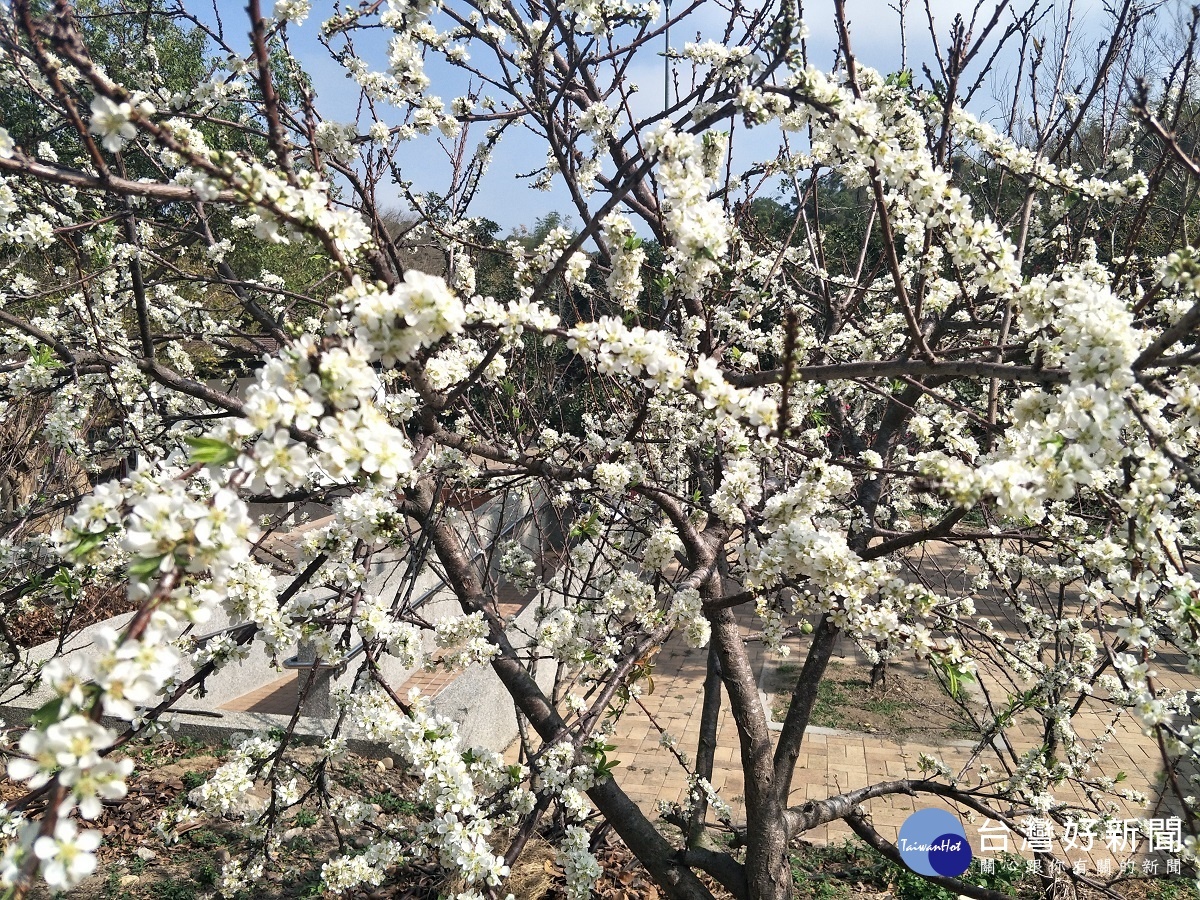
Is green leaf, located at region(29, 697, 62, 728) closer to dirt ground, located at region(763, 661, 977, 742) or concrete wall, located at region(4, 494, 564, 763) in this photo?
concrete wall, located at region(4, 494, 564, 763)

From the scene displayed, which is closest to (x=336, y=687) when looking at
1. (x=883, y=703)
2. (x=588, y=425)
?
(x=588, y=425)

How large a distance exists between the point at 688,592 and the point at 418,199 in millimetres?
2568

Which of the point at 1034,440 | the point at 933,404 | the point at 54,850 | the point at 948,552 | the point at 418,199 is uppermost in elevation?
the point at 948,552

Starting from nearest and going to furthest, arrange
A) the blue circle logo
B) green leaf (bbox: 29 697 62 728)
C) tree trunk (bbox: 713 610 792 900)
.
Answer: green leaf (bbox: 29 697 62 728) < tree trunk (bbox: 713 610 792 900) < the blue circle logo

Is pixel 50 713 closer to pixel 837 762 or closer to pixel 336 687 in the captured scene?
pixel 336 687

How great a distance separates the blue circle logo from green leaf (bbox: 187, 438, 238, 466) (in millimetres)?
3619

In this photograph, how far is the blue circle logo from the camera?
3.66 meters

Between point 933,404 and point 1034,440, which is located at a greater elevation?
point 933,404

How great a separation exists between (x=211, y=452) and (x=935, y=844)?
3971 millimetres

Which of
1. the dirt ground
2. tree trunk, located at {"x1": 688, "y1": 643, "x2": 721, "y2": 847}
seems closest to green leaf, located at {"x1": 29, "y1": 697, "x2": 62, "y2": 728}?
tree trunk, located at {"x1": 688, "y1": 643, "x2": 721, "y2": 847}

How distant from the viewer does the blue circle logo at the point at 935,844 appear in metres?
3.66

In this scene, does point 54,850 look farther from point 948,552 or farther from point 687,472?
point 948,552

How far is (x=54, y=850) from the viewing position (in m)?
1.01

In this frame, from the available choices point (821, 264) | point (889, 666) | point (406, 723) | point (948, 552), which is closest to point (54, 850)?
point (406, 723)
